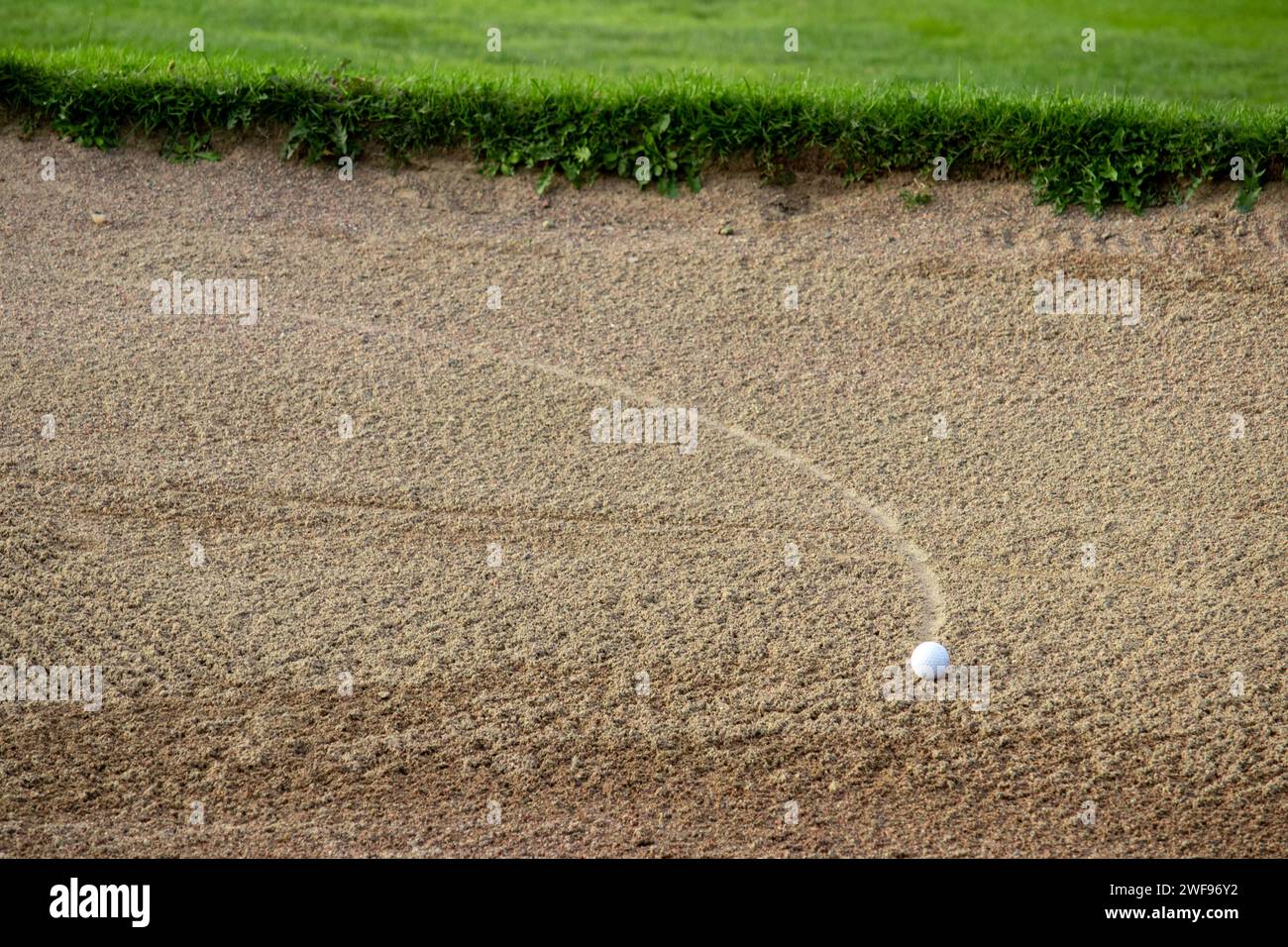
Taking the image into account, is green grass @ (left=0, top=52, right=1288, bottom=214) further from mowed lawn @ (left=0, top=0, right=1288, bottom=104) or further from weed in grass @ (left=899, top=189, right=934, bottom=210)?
mowed lawn @ (left=0, top=0, right=1288, bottom=104)

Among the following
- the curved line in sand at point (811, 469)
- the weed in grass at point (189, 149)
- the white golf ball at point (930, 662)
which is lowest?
the white golf ball at point (930, 662)

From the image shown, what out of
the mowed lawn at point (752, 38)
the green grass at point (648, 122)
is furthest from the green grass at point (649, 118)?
the mowed lawn at point (752, 38)

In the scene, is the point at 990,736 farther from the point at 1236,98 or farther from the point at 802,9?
the point at 802,9

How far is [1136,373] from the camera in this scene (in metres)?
7.13

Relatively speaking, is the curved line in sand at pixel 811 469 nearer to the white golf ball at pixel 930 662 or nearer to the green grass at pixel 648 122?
the white golf ball at pixel 930 662

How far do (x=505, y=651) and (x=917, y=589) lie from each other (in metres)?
1.73

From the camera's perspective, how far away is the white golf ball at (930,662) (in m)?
5.21

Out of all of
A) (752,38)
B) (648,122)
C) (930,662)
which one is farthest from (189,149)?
(930,662)

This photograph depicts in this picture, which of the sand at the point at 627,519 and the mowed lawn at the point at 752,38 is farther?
the mowed lawn at the point at 752,38

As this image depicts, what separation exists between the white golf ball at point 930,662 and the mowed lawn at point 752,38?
5.09 metres

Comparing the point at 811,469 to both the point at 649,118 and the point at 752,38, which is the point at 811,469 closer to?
the point at 649,118

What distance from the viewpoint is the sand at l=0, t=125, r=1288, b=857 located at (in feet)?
15.7

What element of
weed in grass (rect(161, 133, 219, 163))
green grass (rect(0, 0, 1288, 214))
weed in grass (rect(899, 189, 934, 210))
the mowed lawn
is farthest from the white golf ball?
weed in grass (rect(161, 133, 219, 163))
